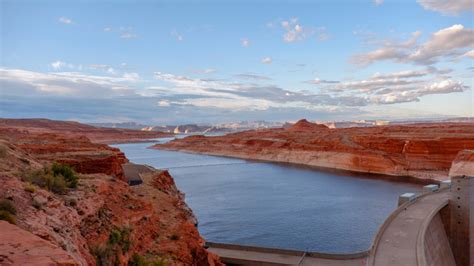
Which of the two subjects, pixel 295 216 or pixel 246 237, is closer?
pixel 246 237

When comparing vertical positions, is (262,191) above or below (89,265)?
below

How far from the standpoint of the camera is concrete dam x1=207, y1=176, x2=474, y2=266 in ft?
53.7

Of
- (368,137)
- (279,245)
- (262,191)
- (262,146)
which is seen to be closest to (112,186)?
(279,245)

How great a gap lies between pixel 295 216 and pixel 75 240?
89.6 feet

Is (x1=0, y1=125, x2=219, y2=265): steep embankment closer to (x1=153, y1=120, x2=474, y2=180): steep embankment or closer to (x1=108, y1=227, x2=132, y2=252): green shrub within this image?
(x1=108, y1=227, x2=132, y2=252): green shrub

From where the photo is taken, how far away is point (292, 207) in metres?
36.7

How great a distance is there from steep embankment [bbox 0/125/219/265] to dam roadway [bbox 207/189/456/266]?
19.0 ft

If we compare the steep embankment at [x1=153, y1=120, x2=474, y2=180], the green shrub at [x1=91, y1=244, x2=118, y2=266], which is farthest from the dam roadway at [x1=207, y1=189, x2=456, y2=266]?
the steep embankment at [x1=153, y1=120, x2=474, y2=180]

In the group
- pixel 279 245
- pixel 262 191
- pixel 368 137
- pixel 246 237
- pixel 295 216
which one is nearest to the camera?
pixel 279 245

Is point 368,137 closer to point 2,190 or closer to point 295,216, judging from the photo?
point 295,216

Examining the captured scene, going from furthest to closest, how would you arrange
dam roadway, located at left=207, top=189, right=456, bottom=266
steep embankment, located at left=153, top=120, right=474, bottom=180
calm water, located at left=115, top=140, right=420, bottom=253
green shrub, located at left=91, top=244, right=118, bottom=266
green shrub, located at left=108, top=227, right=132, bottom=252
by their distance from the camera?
steep embankment, located at left=153, top=120, right=474, bottom=180, calm water, located at left=115, top=140, right=420, bottom=253, dam roadway, located at left=207, top=189, right=456, bottom=266, green shrub, located at left=108, top=227, right=132, bottom=252, green shrub, located at left=91, top=244, right=118, bottom=266

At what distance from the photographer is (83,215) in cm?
1003

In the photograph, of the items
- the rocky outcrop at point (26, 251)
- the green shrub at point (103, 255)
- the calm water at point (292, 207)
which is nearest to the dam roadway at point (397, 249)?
the calm water at point (292, 207)

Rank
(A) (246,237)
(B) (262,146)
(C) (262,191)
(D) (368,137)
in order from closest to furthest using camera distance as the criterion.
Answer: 1. (A) (246,237)
2. (C) (262,191)
3. (D) (368,137)
4. (B) (262,146)
